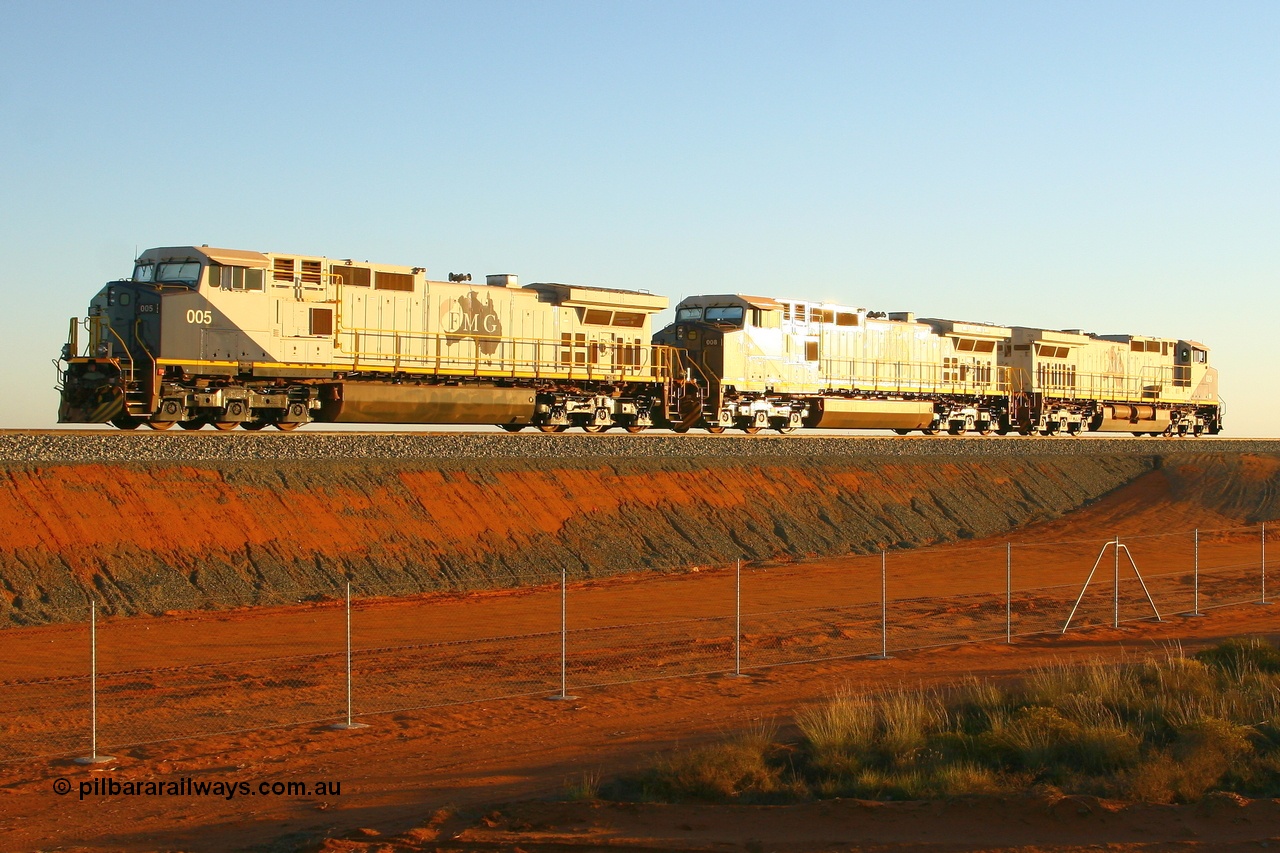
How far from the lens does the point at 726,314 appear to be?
3731 cm

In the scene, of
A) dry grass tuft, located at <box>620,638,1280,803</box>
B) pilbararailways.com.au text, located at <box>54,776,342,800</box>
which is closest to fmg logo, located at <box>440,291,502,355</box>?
dry grass tuft, located at <box>620,638,1280,803</box>

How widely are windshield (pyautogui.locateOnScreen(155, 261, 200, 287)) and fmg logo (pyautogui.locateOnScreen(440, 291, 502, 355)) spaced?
5895mm

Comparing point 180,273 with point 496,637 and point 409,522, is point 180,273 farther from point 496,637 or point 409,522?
point 496,637

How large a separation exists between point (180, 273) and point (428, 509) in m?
7.30

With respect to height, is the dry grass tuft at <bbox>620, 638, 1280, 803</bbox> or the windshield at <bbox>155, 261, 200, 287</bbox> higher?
the windshield at <bbox>155, 261, 200, 287</bbox>

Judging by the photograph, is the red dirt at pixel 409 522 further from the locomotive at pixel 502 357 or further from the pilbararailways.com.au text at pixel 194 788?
the pilbararailways.com.au text at pixel 194 788

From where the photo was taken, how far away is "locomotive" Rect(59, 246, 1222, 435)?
2597 cm

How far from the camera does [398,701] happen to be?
1507 centimetres

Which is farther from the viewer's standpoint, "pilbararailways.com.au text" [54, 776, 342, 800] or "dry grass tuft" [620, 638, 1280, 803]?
"pilbararailways.com.au text" [54, 776, 342, 800]

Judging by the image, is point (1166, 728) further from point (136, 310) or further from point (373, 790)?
point (136, 310)

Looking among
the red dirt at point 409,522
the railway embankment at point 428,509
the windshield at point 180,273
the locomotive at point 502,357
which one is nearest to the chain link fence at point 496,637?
the red dirt at point 409,522

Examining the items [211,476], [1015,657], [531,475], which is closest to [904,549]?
[531,475]

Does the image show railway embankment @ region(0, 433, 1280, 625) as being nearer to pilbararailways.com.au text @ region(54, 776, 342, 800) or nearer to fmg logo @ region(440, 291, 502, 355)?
fmg logo @ region(440, 291, 502, 355)

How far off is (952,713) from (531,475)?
18041 mm
